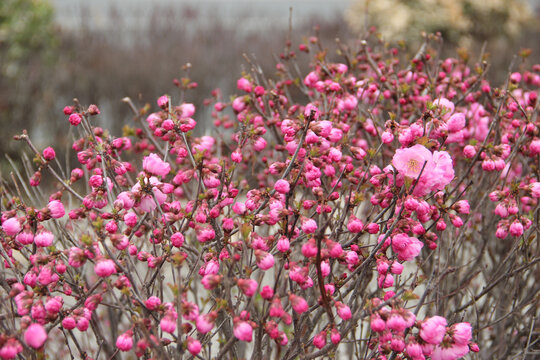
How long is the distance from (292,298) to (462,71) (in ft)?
7.56

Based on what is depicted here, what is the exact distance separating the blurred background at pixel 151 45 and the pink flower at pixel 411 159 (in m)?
3.56

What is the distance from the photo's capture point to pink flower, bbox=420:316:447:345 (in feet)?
5.17

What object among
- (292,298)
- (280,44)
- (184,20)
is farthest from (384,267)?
(184,20)

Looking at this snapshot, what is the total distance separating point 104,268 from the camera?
5.02ft

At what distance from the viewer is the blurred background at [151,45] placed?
22.9ft

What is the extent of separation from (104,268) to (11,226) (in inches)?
18.1

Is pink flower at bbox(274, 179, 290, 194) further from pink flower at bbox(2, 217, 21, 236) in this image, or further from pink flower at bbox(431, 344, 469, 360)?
pink flower at bbox(2, 217, 21, 236)

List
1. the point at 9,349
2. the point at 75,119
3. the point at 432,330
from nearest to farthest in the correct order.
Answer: the point at 9,349 < the point at 432,330 < the point at 75,119

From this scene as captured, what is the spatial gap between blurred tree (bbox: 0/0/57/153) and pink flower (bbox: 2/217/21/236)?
558cm

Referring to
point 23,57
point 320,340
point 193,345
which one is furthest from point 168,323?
point 23,57

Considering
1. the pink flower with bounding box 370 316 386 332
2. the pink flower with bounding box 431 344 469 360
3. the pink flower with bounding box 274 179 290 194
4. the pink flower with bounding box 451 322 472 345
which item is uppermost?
the pink flower with bounding box 274 179 290 194

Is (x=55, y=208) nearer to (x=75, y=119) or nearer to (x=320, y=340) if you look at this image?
(x=75, y=119)

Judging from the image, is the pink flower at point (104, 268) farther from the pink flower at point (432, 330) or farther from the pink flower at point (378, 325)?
the pink flower at point (432, 330)

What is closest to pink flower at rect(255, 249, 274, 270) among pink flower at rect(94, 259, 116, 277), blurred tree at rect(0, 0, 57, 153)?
pink flower at rect(94, 259, 116, 277)
